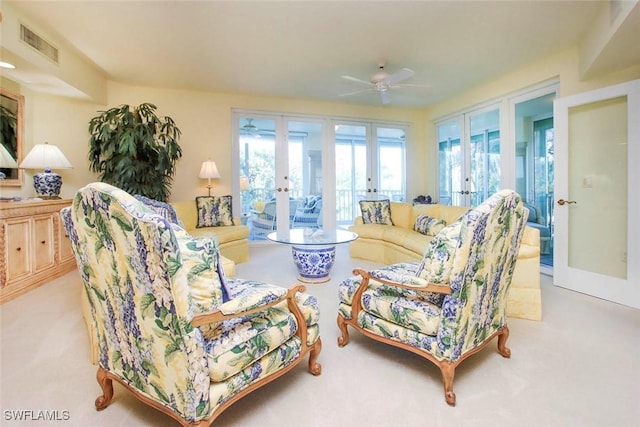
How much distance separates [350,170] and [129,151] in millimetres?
3687

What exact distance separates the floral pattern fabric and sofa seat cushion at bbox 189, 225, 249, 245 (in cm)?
264

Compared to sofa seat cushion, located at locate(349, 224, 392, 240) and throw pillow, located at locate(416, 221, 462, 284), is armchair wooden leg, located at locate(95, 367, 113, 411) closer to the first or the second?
throw pillow, located at locate(416, 221, 462, 284)

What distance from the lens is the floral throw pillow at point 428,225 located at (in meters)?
3.63

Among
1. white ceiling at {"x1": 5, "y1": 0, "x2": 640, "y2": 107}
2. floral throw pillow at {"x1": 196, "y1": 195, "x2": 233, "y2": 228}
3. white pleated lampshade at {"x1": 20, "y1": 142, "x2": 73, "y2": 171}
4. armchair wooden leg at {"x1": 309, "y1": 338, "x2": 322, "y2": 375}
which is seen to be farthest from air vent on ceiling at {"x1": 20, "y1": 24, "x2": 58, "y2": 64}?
armchair wooden leg at {"x1": 309, "y1": 338, "x2": 322, "y2": 375}

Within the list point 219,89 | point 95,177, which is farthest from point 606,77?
point 95,177

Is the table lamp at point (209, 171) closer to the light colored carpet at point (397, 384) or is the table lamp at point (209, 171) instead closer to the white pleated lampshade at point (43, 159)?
the white pleated lampshade at point (43, 159)

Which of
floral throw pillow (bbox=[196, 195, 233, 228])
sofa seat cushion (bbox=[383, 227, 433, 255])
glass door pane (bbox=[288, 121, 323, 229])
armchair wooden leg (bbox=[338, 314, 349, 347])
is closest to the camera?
armchair wooden leg (bbox=[338, 314, 349, 347])

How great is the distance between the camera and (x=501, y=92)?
438cm

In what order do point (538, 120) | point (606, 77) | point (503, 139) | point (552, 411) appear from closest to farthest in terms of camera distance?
1. point (552, 411)
2. point (606, 77)
3. point (538, 120)
4. point (503, 139)

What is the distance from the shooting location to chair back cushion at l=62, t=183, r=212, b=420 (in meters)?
1.01

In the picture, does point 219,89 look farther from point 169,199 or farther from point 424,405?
point 424,405

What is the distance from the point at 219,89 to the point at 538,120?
465cm

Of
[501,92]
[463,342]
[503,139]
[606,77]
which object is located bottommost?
[463,342]

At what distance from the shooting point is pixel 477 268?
1461 mm
